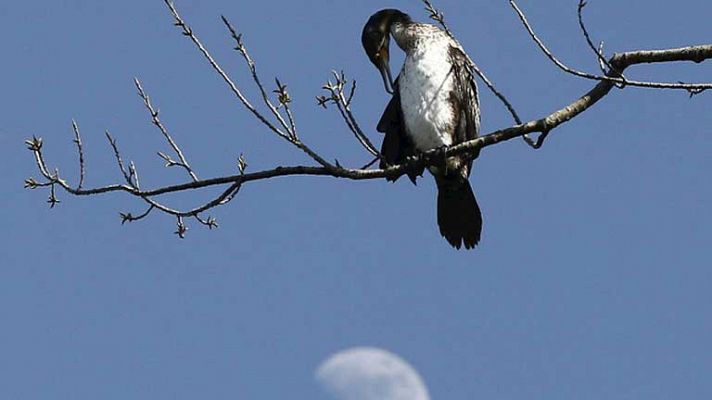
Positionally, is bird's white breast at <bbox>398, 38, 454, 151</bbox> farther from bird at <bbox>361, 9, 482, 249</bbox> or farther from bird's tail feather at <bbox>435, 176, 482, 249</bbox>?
bird's tail feather at <bbox>435, 176, 482, 249</bbox>

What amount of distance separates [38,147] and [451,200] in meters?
3.11

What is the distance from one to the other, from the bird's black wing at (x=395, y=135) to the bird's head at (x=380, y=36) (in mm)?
188

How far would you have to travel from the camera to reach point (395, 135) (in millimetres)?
7211

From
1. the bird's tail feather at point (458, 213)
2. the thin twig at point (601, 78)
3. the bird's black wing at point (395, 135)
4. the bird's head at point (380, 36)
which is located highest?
the bird's head at point (380, 36)

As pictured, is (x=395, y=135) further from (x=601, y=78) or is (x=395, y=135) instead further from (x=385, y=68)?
(x=601, y=78)

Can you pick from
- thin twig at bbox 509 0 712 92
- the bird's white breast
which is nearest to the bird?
the bird's white breast

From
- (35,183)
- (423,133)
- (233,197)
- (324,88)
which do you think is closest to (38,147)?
(35,183)

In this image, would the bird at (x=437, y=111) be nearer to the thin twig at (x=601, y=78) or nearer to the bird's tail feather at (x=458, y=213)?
the bird's tail feather at (x=458, y=213)

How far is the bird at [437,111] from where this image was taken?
22.9 ft

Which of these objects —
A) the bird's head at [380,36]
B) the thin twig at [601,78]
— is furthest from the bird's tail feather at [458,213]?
the thin twig at [601,78]

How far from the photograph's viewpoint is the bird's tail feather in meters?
A: 7.14

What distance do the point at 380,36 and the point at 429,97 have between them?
2.21ft

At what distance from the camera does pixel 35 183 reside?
193 inches

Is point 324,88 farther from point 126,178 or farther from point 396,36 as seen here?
point 396,36
